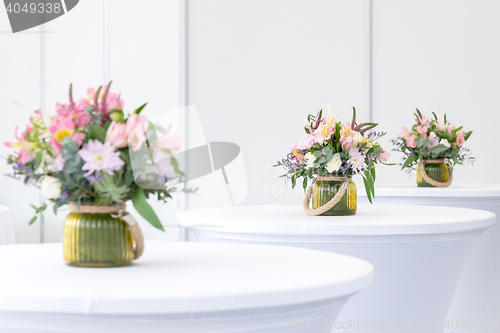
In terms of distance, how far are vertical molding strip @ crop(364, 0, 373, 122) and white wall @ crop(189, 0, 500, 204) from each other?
4cm

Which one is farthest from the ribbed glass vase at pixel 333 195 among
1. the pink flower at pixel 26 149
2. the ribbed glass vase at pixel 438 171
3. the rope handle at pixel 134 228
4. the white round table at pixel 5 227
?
the white round table at pixel 5 227

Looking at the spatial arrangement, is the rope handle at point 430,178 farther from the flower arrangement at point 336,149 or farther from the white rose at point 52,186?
the white rose at point 52,186

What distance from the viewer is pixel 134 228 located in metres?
1.45

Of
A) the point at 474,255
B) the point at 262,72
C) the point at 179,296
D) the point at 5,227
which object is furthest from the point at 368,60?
the point at 179,296

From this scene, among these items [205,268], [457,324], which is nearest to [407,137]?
[457,324]

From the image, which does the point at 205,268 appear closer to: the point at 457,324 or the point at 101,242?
the point at 101,242

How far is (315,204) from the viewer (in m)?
2.55

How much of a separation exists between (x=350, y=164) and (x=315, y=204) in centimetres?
22

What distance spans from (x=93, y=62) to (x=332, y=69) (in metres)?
2.31

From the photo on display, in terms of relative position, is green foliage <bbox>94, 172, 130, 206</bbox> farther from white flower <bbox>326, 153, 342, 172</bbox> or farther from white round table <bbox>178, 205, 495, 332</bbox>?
white flower <bbox>326, 153, 342, 172</bbox>

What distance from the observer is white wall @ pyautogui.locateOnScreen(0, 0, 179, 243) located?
6035 millimetres

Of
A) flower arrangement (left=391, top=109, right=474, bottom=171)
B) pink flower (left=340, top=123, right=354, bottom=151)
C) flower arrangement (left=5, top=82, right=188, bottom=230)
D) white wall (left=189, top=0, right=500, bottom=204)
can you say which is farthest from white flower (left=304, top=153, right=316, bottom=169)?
white wall (left=189, top=0, right=500, bottom=204)

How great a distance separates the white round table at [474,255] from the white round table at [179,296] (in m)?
2.21

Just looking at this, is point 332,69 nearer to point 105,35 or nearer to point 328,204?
point 105,35
